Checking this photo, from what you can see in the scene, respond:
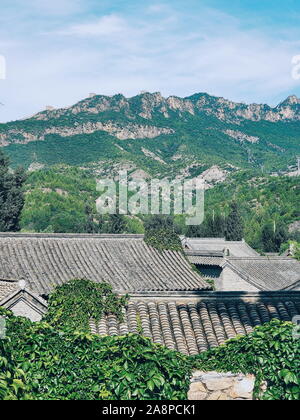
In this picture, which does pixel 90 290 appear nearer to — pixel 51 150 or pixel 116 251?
pixel 116 251

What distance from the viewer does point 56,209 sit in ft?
265

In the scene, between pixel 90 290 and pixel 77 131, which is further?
pixel 77 131

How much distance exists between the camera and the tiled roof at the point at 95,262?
24.0 m

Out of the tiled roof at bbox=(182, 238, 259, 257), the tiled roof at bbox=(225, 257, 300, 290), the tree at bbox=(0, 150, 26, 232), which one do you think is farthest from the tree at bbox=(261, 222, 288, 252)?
the tiled roof at bbox=(225, 257, 300, 290)

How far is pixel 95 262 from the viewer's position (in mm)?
25656

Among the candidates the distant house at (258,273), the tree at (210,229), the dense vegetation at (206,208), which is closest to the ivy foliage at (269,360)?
the distant house at (258,273)

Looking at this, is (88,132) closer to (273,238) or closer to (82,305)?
(273,238)

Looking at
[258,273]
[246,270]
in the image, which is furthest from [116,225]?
[258,273]

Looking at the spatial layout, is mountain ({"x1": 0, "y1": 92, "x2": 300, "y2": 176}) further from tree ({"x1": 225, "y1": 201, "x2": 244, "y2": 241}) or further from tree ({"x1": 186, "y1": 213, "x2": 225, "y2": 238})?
tree ({"x1": 225, "y1": 201, "x2": 244, "y2": 241})

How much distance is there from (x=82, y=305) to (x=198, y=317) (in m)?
2.48

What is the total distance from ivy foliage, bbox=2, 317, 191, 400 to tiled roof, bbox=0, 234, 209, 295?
12.4 meters

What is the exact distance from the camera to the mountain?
131250 millimetres

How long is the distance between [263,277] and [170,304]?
71.0 feet

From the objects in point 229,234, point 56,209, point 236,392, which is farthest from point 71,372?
point 56,209
